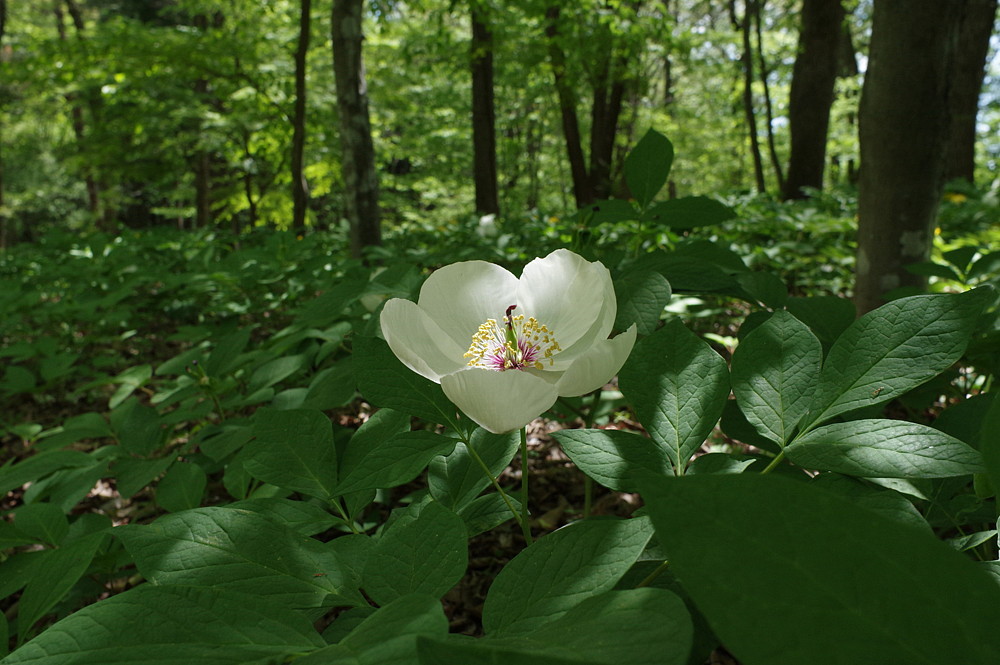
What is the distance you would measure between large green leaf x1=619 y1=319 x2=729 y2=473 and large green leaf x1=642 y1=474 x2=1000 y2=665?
354mm

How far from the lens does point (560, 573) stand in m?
0.53

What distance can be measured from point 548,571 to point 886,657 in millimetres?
271

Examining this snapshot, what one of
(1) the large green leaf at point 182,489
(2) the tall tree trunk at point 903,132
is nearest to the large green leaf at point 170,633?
(1) the large green leaf at point 182,489

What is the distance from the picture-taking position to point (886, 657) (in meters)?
0.31

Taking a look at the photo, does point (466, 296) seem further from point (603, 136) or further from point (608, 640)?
point (603, 136)

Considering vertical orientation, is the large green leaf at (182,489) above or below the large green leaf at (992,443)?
below

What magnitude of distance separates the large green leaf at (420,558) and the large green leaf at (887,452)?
35cm

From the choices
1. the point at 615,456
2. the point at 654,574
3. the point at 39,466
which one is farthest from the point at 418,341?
the point at 39,466

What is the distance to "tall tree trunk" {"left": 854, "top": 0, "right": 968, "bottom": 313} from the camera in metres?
1.78

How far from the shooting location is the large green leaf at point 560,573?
1.64ft

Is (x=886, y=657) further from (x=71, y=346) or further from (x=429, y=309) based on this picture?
(x=71, y=346)

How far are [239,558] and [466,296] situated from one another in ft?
1.49

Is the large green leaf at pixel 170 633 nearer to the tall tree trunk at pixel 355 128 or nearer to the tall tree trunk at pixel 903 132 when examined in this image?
the tall tree trunk at pixel 903 132

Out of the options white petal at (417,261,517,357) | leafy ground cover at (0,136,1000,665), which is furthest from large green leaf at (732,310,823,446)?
white petal at (417,261,517,357)
